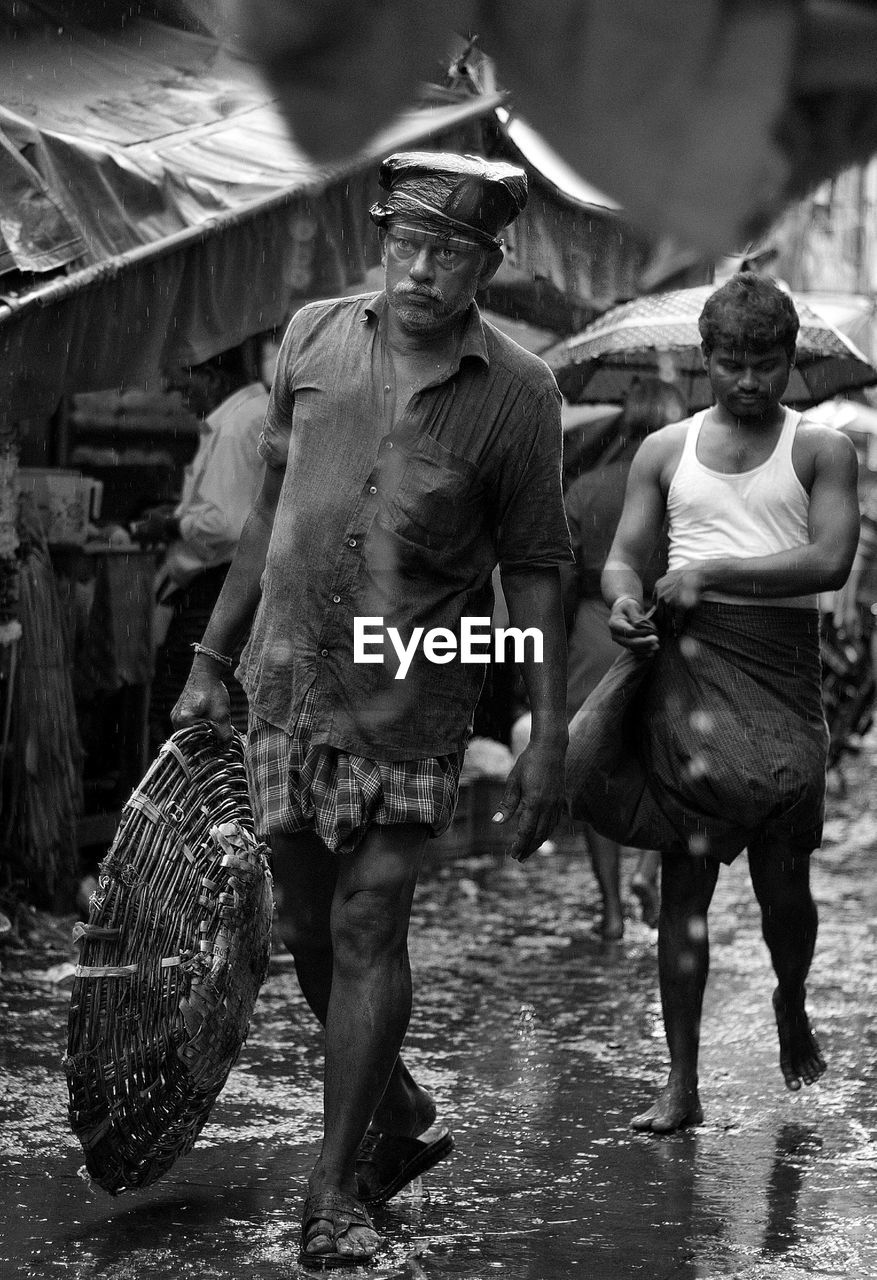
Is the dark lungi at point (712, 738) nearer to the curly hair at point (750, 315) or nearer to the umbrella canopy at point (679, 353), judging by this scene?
the curly hair at point (750, 315)

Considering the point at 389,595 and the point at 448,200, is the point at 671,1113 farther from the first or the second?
the point at 448,200

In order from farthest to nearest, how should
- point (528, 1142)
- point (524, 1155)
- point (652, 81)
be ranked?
point (528, 1142) → point (524, 1155) → point (652, 81)

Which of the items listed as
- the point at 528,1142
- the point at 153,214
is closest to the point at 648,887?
the point at 528,1142

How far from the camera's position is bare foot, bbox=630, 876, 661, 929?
24.2 feet

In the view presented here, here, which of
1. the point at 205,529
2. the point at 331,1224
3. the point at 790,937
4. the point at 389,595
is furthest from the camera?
the point at 205,529

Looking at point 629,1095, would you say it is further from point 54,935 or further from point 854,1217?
point 54,935

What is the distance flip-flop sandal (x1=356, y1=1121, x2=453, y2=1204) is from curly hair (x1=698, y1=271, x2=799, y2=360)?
2007mm

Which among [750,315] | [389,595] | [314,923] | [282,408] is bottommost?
[314,923]

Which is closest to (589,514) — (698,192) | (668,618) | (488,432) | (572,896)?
(572,896)

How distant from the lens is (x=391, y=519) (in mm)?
3725

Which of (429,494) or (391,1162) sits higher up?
(429,494)

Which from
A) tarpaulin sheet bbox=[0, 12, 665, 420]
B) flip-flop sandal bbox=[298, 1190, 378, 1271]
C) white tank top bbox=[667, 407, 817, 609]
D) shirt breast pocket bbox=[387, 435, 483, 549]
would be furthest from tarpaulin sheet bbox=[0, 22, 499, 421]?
flip-flop sandal bbox=[298, 1190, 378, 1271]

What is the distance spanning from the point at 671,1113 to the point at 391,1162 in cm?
89

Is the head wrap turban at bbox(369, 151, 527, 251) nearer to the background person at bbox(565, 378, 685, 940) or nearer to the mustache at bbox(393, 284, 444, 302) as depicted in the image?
the mustache at bbox(393, 284, 444, 302)
